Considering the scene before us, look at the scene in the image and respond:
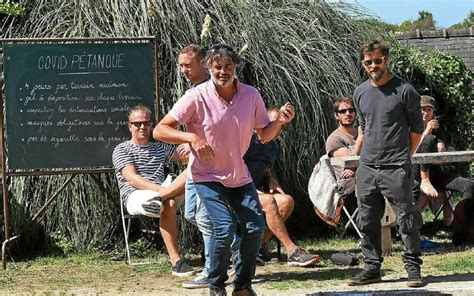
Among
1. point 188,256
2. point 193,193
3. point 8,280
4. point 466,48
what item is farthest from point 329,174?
point 466,48

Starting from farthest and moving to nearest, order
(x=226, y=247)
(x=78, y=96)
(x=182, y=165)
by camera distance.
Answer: (x=182, y=165) < (x=78, y=96) < (x=226, y=247)

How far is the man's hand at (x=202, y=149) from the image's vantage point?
20.7 feet

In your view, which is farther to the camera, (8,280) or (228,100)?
(8,280)

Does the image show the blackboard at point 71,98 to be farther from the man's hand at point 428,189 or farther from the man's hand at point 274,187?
the man's hand at point 428,189

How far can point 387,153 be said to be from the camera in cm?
740

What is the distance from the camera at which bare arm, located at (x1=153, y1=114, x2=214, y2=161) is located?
6.34 metres

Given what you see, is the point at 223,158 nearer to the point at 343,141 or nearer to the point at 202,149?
the point at 202,149

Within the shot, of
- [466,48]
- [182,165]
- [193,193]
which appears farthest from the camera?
[466,48]

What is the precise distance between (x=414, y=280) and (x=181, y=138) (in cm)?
217

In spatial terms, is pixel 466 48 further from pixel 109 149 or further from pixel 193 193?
pixel 193 193

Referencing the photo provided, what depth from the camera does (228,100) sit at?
264 inches

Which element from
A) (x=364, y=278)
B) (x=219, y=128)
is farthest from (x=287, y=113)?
(x=364, y=278)

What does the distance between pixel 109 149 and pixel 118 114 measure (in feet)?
1.10

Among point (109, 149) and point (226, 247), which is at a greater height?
point (109, 149)
